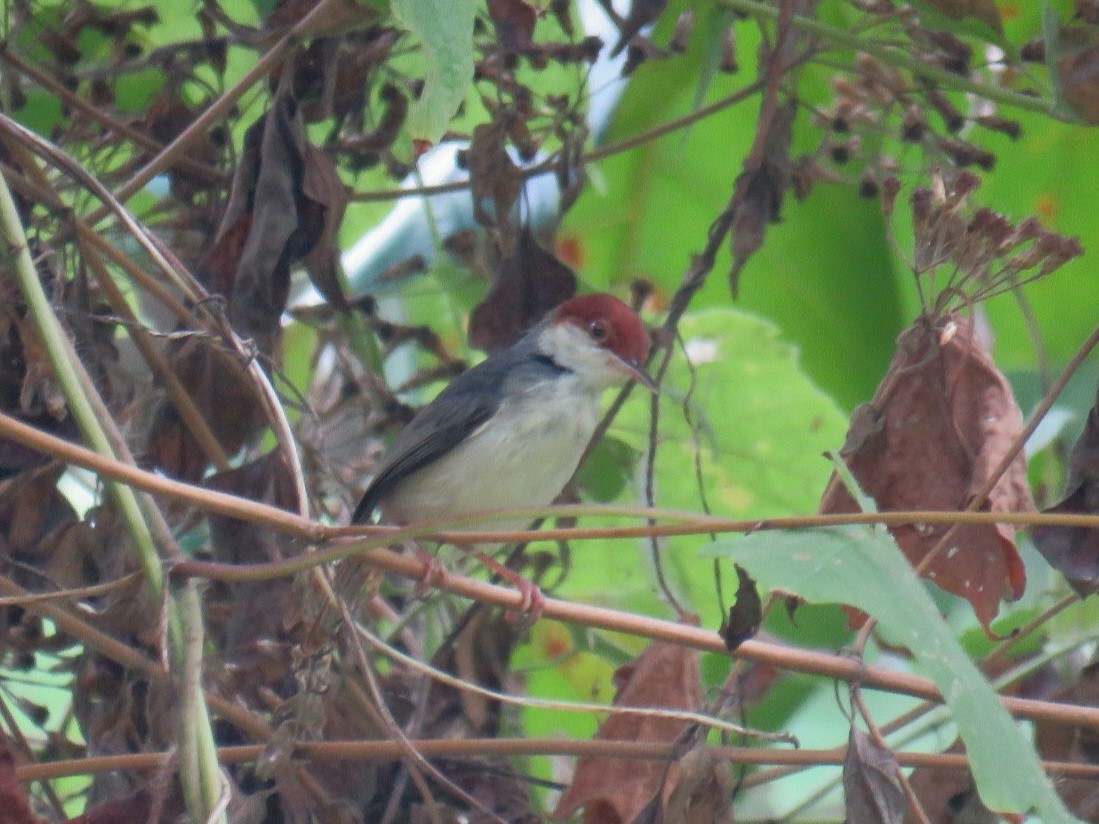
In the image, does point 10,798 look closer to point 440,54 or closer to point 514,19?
point 440,54

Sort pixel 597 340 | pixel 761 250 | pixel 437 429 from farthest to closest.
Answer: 1. pixel 761 250
2. pixel 597 340
3. pixel 437 429

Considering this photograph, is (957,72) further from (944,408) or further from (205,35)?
(205,35)

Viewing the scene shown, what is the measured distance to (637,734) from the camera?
2.49m

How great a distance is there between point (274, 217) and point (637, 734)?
41.4 inches

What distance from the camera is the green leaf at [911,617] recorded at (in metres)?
1.58

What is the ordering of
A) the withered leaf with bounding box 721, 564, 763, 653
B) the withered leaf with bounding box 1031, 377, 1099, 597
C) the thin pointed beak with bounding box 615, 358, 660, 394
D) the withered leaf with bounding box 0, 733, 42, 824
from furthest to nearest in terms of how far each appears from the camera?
the thin pointed beak with bounding box 615, 358, 660, 394, the withered leaf with bounding box 1031, 377, 1099, 597, the withered leaf with bounding box 721, 564, 763, 653, the withered leaf with bounding box 0, 733, 42, 824

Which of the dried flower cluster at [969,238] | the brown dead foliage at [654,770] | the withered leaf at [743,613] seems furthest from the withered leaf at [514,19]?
the brown dead foliage at [654,770]

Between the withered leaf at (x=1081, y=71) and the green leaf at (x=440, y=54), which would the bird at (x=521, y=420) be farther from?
the green leaf at (x=440, y=54)

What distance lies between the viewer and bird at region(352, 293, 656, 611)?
11.4ft

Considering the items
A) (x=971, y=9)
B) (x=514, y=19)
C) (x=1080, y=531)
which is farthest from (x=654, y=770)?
(x=971, y=9)

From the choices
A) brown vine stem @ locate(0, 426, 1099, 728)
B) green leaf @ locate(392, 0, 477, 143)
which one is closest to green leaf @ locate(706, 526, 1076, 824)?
brown vine stem @ locate(0, 426, 1099, 728)

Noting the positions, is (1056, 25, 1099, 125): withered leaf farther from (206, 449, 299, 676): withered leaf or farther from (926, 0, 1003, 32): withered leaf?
(206, 449, 299, 676): withered leaf

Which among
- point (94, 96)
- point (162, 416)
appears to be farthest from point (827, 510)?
point (94, 96)

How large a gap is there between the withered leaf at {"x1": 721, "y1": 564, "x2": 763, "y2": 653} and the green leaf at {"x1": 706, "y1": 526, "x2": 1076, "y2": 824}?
9 cm
